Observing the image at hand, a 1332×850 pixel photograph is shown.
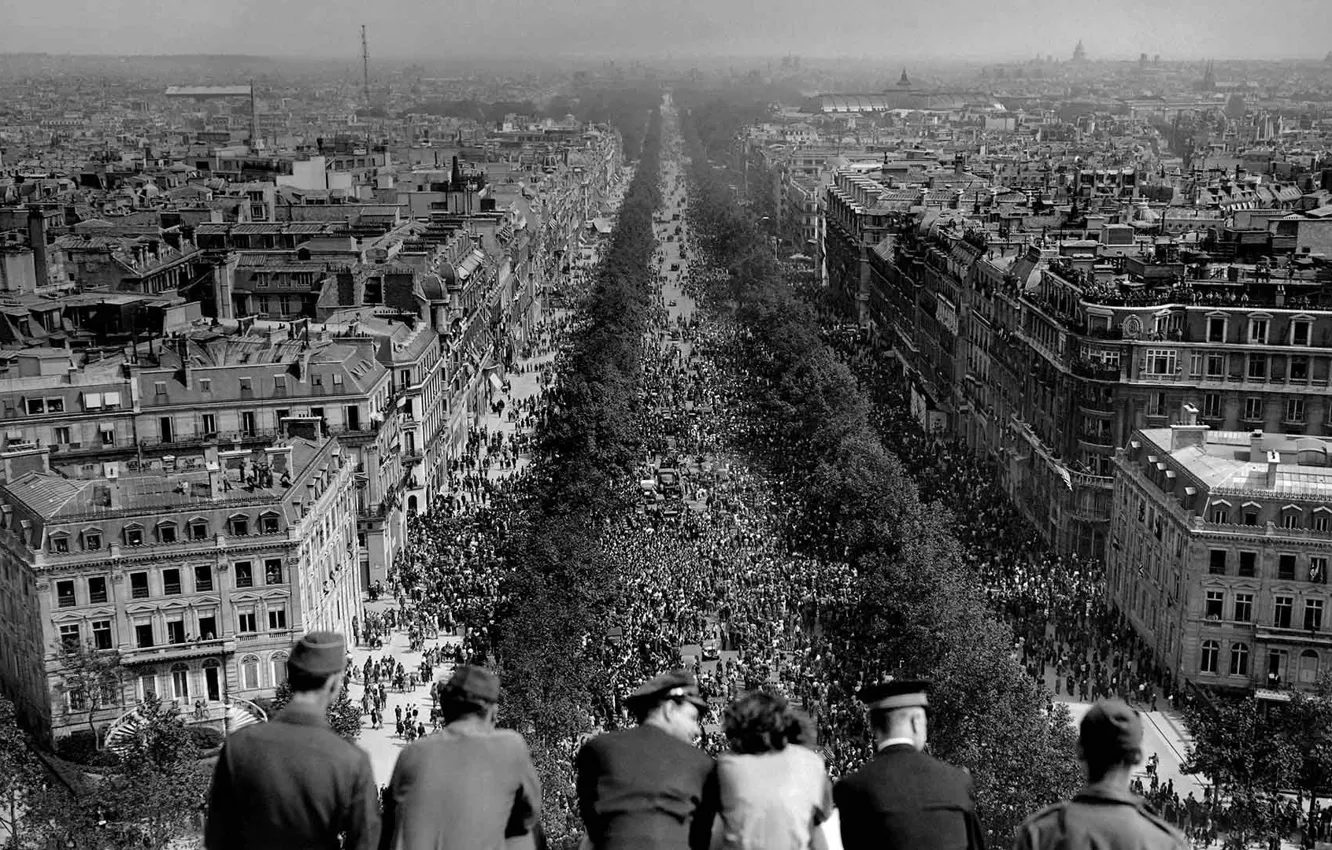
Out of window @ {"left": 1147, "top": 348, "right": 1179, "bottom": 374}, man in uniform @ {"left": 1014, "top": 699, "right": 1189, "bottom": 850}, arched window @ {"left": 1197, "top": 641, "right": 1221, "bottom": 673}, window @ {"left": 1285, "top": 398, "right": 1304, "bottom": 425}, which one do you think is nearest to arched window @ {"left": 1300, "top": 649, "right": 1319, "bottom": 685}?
arched window @ {"left": 1197, "top": 641, "right": 1221, "bottom": 673}

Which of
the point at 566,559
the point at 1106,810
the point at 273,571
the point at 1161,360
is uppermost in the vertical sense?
the point at 1106,810

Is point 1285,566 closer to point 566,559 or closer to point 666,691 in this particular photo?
point 566,559

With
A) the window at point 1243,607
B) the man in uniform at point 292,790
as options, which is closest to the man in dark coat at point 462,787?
the man in uniform at point 292,790

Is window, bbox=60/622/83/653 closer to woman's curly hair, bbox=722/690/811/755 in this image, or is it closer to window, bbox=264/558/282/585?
window, bbox=264/558/282/585

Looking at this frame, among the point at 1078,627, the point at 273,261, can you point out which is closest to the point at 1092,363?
the point at 1078,627

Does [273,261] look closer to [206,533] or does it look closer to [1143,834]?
[206,533]

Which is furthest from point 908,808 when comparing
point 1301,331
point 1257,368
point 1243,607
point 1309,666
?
point 1301,331
